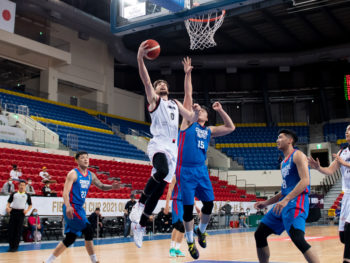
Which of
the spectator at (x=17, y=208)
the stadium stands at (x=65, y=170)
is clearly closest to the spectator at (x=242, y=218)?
the stadium stands at (x=65, y=170)

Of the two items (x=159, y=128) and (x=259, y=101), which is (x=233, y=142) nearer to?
(x=259, y=101)

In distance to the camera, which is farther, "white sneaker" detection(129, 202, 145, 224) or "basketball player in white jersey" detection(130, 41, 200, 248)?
"white sneaker" detection(129, 202, 145, 224)

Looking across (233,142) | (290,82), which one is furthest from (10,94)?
(290,82)

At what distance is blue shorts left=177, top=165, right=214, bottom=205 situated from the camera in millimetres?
5953

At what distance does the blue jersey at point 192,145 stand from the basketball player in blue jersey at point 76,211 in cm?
140

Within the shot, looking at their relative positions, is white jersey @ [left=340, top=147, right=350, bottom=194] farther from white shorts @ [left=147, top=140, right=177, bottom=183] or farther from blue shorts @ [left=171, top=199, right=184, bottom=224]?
blue shorts @ [left=171, top=199, right=184, bottom=224]

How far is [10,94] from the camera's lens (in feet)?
69.7

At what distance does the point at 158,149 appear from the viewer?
17.5ft

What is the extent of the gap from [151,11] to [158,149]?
6.55m

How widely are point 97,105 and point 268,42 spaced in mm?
11757

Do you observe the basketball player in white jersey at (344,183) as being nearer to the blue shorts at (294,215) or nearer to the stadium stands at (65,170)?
the blue shorts at (294,215)

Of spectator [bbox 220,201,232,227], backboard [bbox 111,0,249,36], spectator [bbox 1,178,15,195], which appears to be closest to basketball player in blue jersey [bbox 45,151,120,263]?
backboard [bbox 111,0,249,36]

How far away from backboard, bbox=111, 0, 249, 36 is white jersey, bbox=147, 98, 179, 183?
5.49 metres

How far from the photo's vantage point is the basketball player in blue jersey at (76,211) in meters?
5.89
